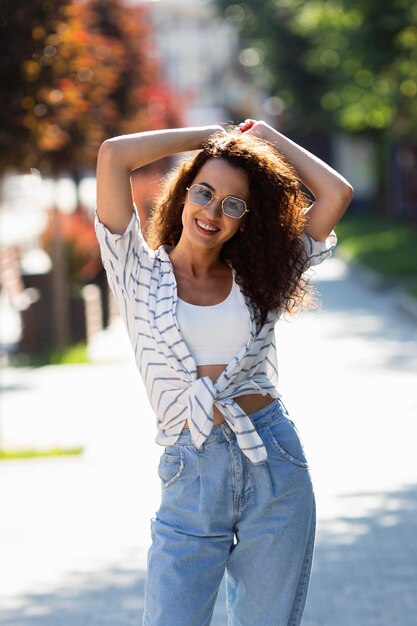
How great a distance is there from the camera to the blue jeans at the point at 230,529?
3656 millimetres

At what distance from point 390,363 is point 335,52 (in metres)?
17.6

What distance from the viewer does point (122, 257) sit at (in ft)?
12.6

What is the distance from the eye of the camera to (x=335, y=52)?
100ft

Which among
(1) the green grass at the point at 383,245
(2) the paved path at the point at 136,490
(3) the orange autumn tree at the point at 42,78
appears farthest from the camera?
(1) the green grass at the point at 383,245

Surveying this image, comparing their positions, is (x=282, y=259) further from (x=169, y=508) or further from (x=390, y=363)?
(x=390, y=363)

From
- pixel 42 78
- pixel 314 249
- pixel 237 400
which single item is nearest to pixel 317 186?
pixel 314 249

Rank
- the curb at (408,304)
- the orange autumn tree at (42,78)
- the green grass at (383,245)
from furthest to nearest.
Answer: the green grass at (383,245) < the curb at (408,304) < the orange autumn tree at (42,78)

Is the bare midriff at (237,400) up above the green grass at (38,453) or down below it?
above

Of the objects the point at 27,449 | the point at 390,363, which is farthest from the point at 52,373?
the point at 27,449

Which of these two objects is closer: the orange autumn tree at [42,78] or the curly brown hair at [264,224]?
the curly brown hair at [264,224]

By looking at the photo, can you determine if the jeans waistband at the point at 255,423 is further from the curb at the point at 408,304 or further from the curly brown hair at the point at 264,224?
the curb at the point at 408,304

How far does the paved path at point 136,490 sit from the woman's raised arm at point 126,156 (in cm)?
76

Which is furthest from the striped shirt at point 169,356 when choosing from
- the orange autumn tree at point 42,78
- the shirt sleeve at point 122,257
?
the orange autumn tree at point 42,78

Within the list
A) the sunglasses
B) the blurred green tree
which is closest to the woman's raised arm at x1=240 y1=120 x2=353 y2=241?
the sunglasses
